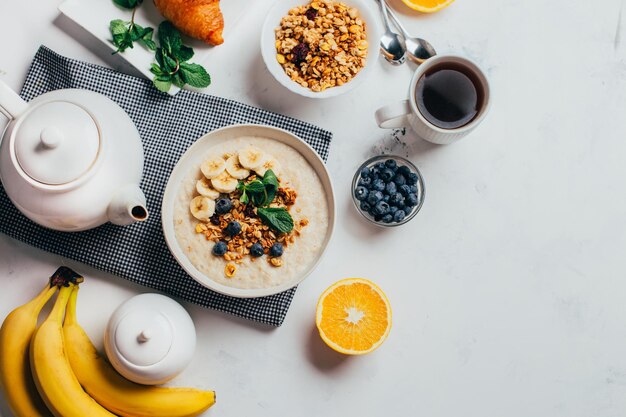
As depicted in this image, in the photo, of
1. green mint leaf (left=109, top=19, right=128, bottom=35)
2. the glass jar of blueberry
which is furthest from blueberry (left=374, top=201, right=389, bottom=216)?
green mint leaf (left=109, top=19, right=128, bottom=35)

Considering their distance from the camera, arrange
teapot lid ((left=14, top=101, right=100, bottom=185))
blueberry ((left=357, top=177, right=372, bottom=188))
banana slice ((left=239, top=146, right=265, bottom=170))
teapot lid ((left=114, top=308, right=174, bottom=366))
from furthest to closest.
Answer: blueberry ((left=357, top=177, right=372, bottom=188)) < banana slice ((left=239, top=146, right=265, bottom=170)) < teapot lid ((left=114, top=308, right=174, bottom=366)) < teapot lid ((left=14, top=101, right=100, bottom=185))

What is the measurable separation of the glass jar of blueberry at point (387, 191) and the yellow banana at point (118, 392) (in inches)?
23.8

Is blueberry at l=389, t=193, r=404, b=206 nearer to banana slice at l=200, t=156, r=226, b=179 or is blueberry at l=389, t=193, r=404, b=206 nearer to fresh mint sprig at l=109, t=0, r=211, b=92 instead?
banana slice at l=200, t=156, r=226, b=179

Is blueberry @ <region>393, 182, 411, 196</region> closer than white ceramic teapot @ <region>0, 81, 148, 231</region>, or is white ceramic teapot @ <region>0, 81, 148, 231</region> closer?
white ceramic teapot @ <region>0, 81, 148, 231</region>

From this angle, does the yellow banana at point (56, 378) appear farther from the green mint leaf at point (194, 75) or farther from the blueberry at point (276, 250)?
the green mint leaf at point (194, 75)

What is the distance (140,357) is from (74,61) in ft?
2.47

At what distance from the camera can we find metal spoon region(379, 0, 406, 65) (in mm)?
1631

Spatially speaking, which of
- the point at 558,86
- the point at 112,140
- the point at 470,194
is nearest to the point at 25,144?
the point at 112,140

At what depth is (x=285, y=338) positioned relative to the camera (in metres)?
1.61

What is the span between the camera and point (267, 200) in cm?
147

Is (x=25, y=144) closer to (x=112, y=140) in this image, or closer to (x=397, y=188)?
(x=112, y=140)

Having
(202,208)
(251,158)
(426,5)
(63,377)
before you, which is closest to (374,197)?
(251,158)

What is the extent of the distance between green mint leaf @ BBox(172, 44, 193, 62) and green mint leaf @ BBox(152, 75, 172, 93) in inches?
2.4

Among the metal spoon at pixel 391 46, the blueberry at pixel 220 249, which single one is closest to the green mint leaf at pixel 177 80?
the blueberry at pixel 220 249
